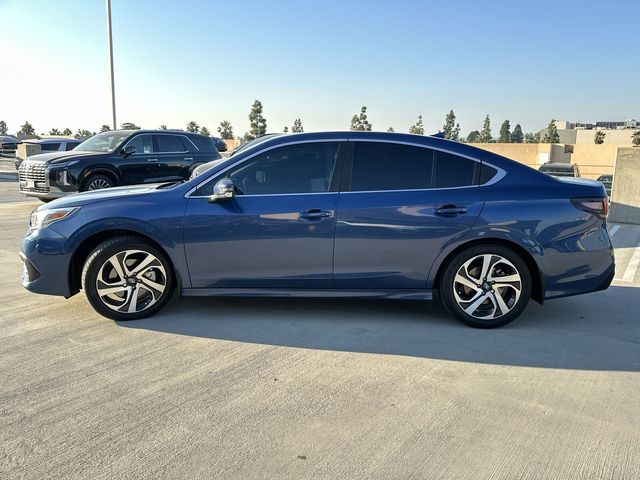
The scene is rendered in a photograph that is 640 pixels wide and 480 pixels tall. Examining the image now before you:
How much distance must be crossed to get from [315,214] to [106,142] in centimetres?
930

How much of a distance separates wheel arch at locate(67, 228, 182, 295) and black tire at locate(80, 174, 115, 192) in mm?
6939

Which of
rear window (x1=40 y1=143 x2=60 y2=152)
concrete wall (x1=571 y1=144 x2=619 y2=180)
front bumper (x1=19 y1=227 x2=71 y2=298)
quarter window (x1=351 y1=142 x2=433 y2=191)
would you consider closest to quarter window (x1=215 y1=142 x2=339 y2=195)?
quarter window (x1=351 y1=142 x2=433 y2=191)

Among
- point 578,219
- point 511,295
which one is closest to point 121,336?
point 511,295

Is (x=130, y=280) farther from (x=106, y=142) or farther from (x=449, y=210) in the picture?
(x=106, y=142)

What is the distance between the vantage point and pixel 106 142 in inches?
472

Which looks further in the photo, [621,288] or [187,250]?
[621,288]

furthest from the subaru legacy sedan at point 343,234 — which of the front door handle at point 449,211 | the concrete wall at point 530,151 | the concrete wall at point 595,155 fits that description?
the concrete wall at point 595,155

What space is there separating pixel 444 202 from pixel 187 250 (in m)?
2.23

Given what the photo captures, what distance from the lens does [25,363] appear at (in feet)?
12.0

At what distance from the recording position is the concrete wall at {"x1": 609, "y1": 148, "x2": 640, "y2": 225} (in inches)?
420

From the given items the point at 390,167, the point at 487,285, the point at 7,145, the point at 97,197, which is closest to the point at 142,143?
the point at 97,197

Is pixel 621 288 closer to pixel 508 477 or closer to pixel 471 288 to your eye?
pixel 471 288

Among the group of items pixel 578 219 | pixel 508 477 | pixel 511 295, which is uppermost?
pixel 578 219

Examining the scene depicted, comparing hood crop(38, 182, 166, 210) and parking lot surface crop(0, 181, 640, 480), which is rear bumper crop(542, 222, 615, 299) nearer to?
parking lot surface crop(0, 181, 640, 480)
